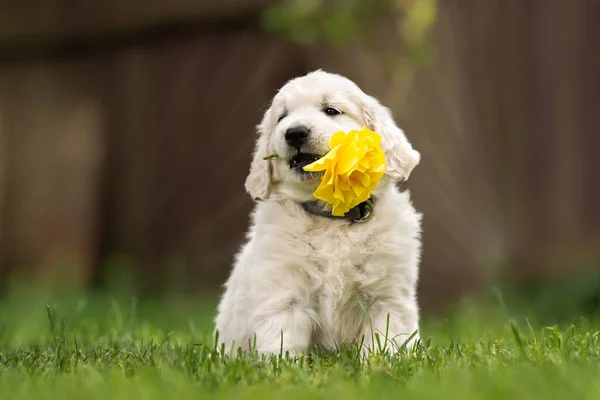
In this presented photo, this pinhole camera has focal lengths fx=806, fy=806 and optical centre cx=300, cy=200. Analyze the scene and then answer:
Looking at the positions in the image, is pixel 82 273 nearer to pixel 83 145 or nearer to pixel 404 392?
pixel 83 145

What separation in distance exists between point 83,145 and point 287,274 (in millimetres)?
4940

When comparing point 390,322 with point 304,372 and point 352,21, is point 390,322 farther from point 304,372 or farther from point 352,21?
point 352,21

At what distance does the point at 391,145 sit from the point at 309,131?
47 cm

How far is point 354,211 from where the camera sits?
130 inches

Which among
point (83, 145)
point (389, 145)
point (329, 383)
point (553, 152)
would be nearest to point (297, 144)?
point (389, 145)

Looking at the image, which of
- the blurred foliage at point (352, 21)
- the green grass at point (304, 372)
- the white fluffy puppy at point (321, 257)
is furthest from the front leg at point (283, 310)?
the blurred foliage at point (352, 21)

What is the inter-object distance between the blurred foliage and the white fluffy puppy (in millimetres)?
3192

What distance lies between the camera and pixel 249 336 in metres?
3.21

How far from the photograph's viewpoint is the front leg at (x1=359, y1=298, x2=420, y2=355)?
307 centimetres

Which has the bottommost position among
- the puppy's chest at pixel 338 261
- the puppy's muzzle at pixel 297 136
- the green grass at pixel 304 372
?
the green grass at pixel 304 372

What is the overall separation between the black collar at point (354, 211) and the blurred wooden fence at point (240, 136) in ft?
10.9

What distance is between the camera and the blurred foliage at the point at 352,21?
655 centimetres

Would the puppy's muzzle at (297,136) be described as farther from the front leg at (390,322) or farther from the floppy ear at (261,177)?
the front leg at (390,322)

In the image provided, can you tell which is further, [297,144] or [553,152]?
[553,152]
